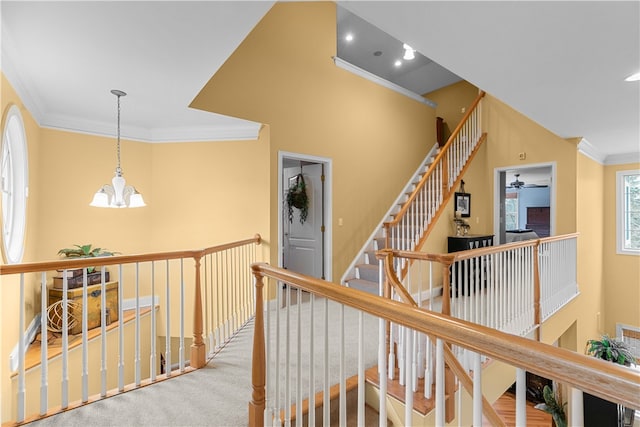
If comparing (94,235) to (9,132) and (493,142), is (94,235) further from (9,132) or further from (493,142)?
(493,142)

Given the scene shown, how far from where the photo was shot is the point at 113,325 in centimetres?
359

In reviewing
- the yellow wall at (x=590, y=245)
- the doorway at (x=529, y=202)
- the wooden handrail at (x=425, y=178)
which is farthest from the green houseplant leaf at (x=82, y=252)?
the doorway at (x=529, y=202)

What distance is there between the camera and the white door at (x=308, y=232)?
5.00 meters

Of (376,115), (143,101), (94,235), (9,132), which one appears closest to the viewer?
(9,132)

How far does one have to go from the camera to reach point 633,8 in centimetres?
177

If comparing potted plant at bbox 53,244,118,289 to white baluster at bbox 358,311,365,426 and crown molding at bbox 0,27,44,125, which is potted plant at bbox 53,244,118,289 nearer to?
crown molding at bbox 0,27,44,125

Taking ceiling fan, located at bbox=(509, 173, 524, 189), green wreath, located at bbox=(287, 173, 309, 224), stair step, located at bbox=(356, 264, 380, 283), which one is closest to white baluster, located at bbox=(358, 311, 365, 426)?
stair step, located at bbox=(356, 264, 380, 283)

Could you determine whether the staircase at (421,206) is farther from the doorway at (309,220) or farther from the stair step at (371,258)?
the doorway at (309,220)

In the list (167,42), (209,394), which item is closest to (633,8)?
(167,42)

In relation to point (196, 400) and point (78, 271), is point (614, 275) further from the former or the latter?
point (78, 271)

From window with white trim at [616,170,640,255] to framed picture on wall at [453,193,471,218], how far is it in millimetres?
3135

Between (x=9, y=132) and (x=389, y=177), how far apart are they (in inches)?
196

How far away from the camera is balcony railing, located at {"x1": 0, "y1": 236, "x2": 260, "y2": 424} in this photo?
1.98m

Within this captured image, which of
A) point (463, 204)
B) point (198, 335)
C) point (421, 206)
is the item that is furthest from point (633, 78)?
point (198, 335)
